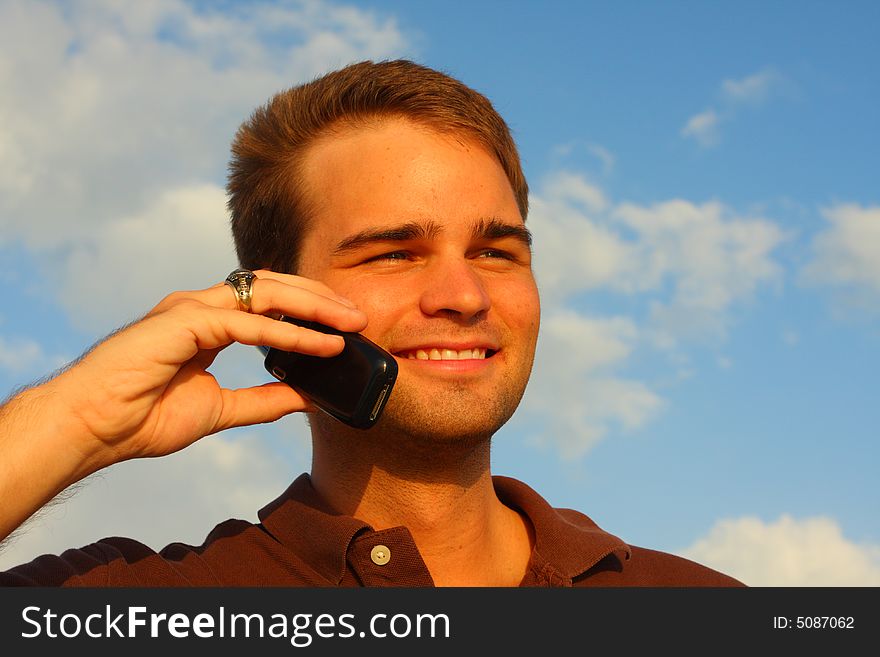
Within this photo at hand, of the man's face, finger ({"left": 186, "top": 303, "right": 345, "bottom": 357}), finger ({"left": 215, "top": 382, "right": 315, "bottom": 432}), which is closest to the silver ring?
finger ({"left": 186, "top": 303, "right": 345, "bottom": 357})

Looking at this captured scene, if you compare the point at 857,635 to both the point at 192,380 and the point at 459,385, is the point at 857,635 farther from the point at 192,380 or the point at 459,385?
the point at 192,380

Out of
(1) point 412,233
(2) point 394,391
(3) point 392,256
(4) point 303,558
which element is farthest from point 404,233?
(4) point 303,558

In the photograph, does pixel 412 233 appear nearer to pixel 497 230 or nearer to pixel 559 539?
pixel 497 230

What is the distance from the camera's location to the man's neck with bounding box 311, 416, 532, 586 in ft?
15.1

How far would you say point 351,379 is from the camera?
13.0ft

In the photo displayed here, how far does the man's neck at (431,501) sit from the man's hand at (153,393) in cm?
73

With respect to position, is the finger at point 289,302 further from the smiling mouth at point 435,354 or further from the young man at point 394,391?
the smiling mouth at point 435,354

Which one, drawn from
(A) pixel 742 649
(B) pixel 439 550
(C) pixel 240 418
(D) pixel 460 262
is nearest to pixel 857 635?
(A) pixel 742 649

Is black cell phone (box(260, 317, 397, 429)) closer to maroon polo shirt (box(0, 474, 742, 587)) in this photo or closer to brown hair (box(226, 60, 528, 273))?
maroon polo shirt (box(0, 474, 742, 587))

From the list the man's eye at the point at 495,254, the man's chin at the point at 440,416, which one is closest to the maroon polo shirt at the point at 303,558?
the man's chin at the point at 440,416

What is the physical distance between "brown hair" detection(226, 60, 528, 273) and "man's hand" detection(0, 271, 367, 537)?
1.16 m

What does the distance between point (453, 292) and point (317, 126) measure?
1.60m

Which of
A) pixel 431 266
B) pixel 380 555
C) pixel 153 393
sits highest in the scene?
pixel 431 266

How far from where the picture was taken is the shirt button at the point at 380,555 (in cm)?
412
